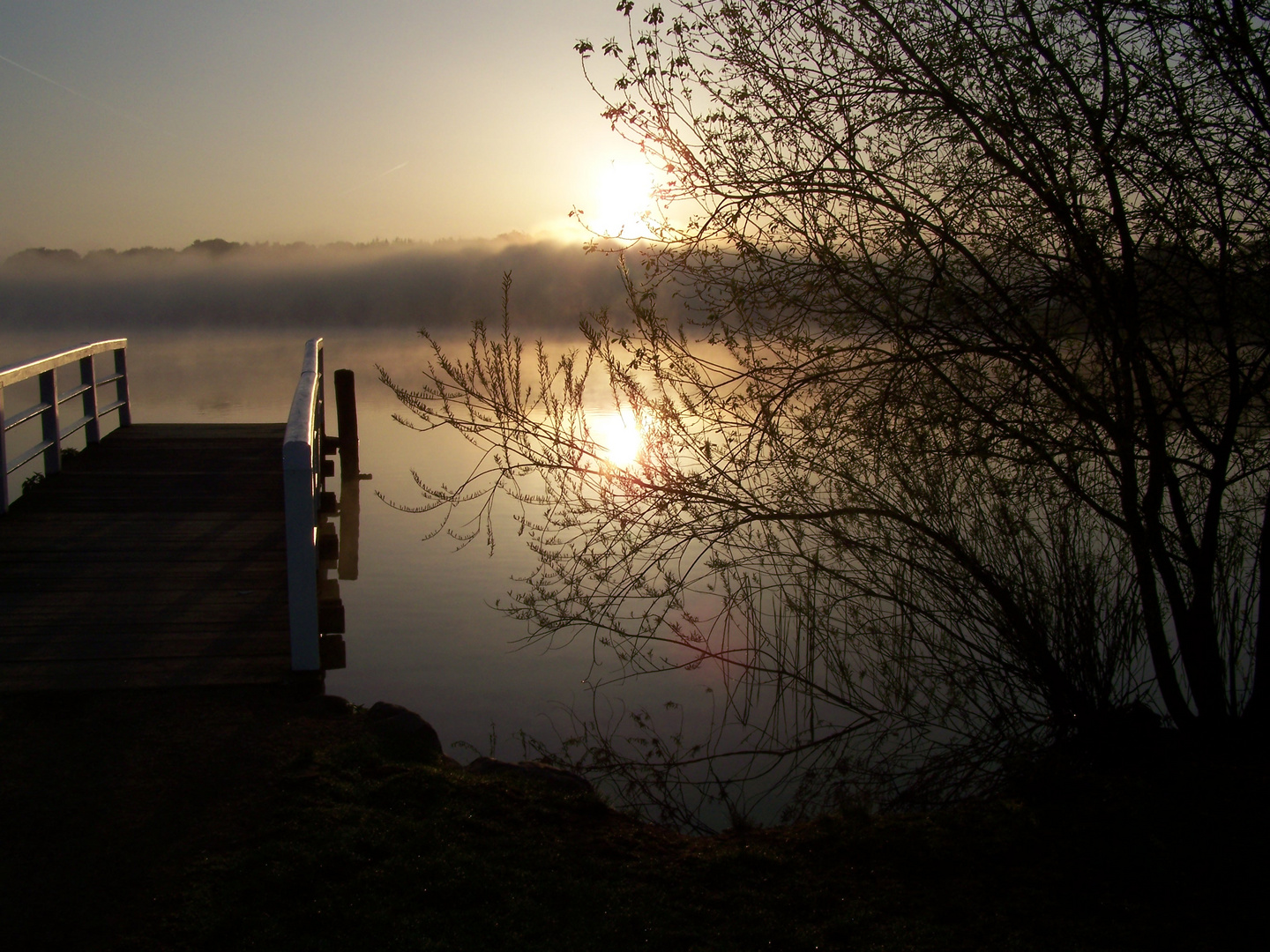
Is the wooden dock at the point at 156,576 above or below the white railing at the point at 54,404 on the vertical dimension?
below

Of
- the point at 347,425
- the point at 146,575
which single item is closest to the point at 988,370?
the point at 146,575

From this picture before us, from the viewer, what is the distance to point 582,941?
287 centimetres

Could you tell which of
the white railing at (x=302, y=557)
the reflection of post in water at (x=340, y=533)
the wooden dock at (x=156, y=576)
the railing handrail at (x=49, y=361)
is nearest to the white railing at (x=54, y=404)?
the railing handrail at (x=49, y=361)

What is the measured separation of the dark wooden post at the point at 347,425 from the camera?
1324 centimetres

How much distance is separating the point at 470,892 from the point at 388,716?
1.44 metres

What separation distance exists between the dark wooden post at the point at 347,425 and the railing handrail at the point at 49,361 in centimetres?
292

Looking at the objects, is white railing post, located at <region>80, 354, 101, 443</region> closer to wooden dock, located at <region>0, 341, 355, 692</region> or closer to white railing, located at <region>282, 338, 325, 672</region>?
wooden dock, located at <region>0, 341, 355, 692</region>

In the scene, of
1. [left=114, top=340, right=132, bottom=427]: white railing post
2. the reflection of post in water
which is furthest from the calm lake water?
[left=114, top=340, right=132, bottom=427]: white railing post

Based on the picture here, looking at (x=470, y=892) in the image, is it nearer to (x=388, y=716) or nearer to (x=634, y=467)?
(x=388, y=716)

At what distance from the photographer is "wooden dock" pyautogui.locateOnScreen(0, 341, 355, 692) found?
14.9 ft

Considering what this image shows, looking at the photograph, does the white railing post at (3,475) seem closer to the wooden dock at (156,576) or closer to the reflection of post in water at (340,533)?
the wooden dock at (156,576)

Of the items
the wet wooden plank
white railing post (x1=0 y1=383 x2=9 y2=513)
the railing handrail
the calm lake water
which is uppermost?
the railing handrail

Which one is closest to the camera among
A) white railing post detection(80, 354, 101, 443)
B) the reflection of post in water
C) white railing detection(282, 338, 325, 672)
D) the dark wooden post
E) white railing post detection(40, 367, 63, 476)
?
white railing detection(282, 338, 325, 672)

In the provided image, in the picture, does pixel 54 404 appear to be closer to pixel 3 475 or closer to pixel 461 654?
pixel 3 475
